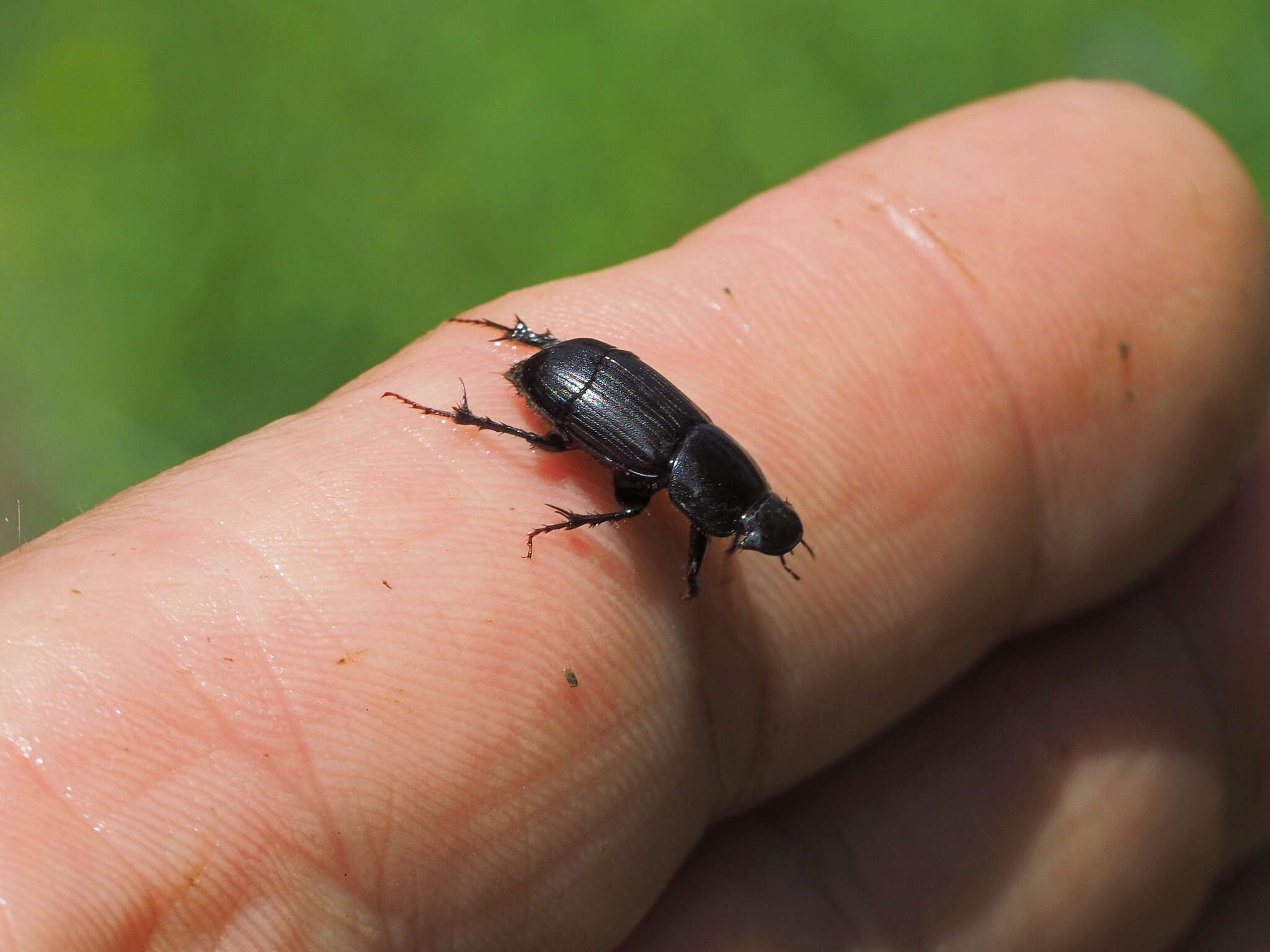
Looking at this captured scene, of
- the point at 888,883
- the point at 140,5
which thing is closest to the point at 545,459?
the point at 888,883

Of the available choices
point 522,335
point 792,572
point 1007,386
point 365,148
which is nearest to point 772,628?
point 792,572

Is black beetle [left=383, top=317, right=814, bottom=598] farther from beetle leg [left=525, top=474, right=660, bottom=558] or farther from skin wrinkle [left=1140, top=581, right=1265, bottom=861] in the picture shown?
skin wrinkle [left=1140, top=581, right=1265, bottom=861]

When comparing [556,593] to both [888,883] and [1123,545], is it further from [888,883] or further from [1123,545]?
[1123,545]

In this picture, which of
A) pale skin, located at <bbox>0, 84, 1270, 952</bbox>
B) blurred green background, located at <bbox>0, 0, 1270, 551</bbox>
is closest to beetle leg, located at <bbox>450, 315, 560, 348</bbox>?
pale skin, located at <bbox>0, 84, 1270, 952</bbox>

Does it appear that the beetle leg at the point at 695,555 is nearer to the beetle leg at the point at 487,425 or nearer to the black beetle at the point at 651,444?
the black beetle at the point at 651,444

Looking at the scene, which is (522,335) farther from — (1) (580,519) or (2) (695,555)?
(2) (695,555)
